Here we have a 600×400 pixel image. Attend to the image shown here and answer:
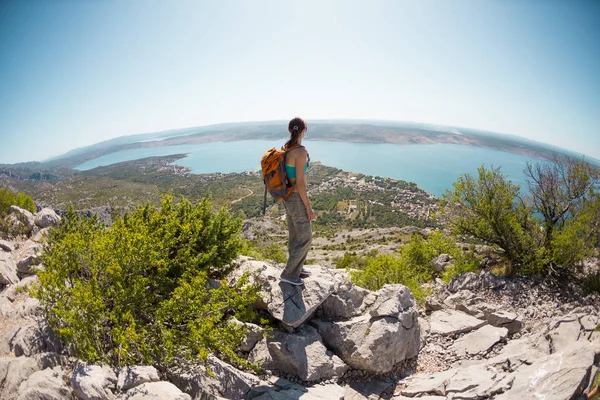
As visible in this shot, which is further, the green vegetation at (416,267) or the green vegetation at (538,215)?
the green vegetation at (416,267)

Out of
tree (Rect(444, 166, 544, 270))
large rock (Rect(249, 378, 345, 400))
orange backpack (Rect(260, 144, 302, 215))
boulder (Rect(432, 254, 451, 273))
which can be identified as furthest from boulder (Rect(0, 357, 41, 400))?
boulder (Rect(432, 254, 451, 273))

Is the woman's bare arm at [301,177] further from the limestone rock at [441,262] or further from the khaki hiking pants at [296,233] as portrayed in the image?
the limestone rock at [441,262]

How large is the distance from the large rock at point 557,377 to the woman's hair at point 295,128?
501 centimetres

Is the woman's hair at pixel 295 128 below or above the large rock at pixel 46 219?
above

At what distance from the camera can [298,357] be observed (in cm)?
500

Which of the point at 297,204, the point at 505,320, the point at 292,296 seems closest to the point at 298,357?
the point at 292,296

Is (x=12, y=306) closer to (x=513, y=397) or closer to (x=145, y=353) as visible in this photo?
(x=145, y=353)

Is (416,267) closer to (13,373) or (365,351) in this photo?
(365,351)

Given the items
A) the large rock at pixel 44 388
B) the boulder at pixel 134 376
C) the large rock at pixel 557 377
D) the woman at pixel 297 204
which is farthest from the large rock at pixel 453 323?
the large rock at pixel 44 388

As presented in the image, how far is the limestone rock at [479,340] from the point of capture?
598 centimetres

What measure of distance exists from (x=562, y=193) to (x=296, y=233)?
10.0 m

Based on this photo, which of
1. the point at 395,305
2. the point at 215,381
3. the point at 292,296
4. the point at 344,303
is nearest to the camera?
the point at 215,381

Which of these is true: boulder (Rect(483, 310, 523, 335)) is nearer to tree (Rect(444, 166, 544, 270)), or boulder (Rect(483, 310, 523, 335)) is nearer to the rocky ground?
the rocky ground

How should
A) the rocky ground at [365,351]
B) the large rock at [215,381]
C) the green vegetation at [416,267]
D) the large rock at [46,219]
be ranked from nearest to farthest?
the rocky ground at [365,351]
the large rock at [215,381]
the green vegetation at [416,267]
the large rock at [46,219]
